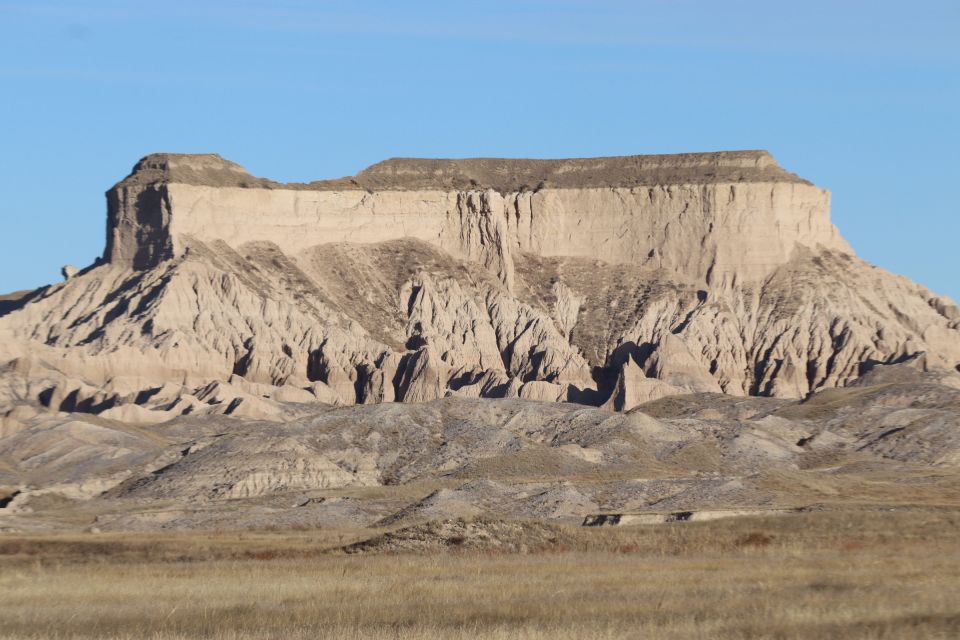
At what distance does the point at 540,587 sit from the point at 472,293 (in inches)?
5041

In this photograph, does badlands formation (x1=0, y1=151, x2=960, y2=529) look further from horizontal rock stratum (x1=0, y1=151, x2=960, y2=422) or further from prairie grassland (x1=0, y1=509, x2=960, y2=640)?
prairie grassland (x1=0, y1=509, x2=960, y2=640)

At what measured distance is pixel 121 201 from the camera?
524 ft

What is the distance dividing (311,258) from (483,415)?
55.5 m

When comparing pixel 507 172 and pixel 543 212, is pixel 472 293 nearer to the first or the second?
pixel 543 212

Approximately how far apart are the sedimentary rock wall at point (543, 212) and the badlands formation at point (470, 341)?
9.9 inches

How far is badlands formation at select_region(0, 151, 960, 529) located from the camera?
99.4m

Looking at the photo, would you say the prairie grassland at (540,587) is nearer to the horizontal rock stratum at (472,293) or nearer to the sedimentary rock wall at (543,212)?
the horizontal rock stratum at (472,293)

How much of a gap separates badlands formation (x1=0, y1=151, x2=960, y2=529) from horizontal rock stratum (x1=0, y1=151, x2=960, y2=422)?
0.28 m

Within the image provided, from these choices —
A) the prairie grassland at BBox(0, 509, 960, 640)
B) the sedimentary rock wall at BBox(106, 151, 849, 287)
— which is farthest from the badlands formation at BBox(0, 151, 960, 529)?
the prairie grassland at BBox(0, 509, 960, 640)

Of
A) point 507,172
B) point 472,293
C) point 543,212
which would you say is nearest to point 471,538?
point 472,293

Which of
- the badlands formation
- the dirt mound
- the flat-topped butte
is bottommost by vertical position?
the dirt mound

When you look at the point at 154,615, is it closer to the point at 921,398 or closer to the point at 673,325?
the point at 921,398

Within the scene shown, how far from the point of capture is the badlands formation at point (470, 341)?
99.4m

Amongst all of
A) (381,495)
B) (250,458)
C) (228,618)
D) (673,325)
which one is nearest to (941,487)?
(381,495)
